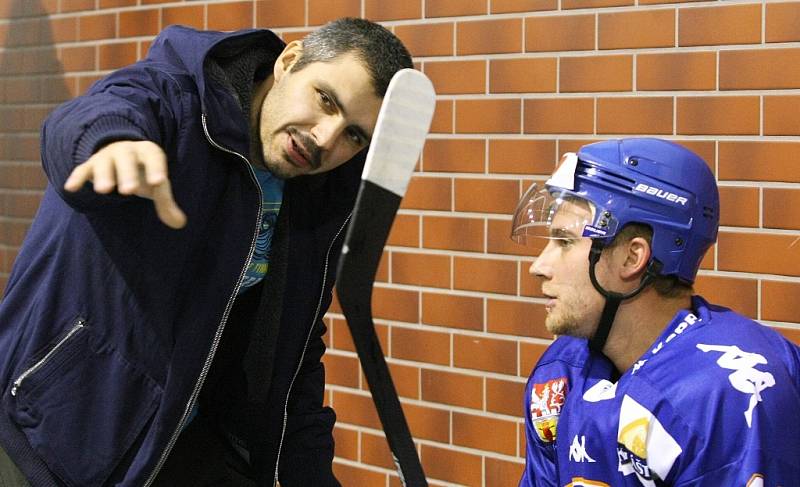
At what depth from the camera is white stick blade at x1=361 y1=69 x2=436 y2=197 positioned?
1.91 metres

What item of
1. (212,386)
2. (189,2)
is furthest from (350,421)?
(189,2)

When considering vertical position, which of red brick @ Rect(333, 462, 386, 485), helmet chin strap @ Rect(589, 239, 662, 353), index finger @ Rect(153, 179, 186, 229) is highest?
index finger @ Rect(153, 179, 186, 229)

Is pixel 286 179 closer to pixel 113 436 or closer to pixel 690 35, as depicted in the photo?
pixel 113 436

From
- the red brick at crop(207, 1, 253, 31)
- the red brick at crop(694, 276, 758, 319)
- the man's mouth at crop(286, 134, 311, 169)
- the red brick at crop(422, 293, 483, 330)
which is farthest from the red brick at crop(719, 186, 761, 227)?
the red brick at crop(207, 1, 253, 31)

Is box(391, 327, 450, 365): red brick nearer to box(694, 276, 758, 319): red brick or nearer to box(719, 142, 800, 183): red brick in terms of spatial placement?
box(694, 276, 758, 319): red brick

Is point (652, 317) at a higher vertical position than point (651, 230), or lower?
lower

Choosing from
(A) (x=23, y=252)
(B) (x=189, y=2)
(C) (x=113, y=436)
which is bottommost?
(C) (x=113, y=436)

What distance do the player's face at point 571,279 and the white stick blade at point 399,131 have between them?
2.22ft

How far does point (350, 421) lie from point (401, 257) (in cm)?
64

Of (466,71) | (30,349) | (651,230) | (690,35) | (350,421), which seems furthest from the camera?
(350,421)

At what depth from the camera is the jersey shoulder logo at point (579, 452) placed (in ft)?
7.97

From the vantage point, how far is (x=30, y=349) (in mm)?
2328

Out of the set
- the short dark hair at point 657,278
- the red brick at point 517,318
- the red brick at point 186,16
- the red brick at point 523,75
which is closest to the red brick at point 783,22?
the red brick at point 523,75

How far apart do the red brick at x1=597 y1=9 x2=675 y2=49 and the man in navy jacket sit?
944 mm
